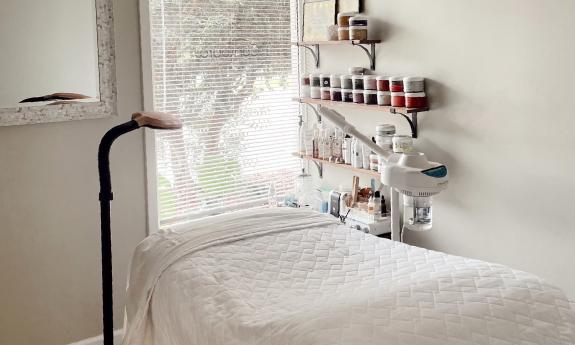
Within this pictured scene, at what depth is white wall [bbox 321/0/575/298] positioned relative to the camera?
2.56 m

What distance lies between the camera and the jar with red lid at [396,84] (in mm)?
3053

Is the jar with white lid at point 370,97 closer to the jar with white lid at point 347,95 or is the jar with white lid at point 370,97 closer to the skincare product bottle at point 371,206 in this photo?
the jar with white lid at point 347,95

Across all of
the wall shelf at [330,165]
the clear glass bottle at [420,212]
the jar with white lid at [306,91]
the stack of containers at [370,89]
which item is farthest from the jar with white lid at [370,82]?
the clear glass bottle at [420,212]

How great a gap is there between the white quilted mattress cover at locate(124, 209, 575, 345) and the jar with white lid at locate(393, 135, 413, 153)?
0.51 m

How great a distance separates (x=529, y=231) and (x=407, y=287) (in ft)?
3.08

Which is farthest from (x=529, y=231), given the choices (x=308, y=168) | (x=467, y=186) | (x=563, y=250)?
(x=308, y=168)

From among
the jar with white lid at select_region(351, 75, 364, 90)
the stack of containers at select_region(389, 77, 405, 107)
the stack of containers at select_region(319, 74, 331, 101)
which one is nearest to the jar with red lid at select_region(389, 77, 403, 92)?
the stack of containers at select_region(389, 77, 405, 107)

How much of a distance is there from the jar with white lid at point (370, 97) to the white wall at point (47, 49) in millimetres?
1234

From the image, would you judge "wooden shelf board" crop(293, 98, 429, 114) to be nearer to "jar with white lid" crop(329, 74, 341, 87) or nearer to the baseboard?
"jar with white lid" crop(329, 74, 341, 87)

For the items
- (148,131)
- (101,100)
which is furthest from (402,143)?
(101,100)

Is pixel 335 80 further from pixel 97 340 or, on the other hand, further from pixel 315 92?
pixel 97 340

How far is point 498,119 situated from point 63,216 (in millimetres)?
1965

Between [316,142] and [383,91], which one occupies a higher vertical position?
[383,91]

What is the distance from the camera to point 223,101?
145 inches
